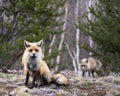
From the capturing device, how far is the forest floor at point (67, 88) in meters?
8.83

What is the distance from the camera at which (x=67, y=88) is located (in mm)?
9422

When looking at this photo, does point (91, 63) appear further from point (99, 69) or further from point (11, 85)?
point (11, 85)

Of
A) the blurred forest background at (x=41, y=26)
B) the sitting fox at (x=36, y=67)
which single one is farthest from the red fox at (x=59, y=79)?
the blurred forest background at (x=41, y=26)

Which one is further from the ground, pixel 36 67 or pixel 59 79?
pixel 36 67

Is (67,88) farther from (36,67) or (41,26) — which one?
(41,26)

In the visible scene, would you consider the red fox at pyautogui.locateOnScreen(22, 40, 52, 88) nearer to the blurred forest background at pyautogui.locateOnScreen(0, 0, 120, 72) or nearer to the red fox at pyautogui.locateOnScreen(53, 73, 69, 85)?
the red fox at pyautogui.locateOnScreen(53, 73, 69, 85)

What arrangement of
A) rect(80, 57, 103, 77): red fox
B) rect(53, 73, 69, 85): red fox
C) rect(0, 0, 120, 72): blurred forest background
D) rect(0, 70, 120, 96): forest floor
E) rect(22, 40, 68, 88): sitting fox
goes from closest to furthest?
rect(22, 40, 68, 88): sitting fox → rect(0, 70, 120, 96): forest floor → rect(53, 73, 69, 85): red fox → rect(80, 57, 103, 77): red fox → rect(0, 0, 120, 72): blurred forest background

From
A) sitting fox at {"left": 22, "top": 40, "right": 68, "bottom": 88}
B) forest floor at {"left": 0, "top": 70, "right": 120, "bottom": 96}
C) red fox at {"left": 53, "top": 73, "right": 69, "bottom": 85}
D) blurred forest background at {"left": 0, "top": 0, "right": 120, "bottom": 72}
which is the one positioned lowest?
forest floor at {"left": 0, "top": 70, "right": 120, "bottom": 96}

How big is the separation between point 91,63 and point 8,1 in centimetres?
513

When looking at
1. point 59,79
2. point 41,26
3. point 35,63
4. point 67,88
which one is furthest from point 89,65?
point 35,63

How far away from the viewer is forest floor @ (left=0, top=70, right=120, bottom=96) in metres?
8.83

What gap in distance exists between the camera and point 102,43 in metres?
18.8

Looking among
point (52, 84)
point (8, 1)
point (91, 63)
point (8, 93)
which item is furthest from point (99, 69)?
point (8, 93)

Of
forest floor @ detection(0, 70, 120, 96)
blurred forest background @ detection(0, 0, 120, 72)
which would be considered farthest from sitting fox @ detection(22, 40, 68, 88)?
blurred forest background @ detection(0, 0, 120, 72)
